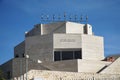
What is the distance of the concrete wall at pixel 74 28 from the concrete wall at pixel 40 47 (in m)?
3.99

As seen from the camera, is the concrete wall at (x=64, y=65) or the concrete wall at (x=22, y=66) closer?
the concrete wall at (x=22, y=66)

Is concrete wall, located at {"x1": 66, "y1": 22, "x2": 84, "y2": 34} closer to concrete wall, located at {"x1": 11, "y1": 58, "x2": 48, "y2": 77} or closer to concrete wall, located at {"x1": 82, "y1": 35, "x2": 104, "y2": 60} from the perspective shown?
concrete wall, located at {"x1": 82, "y1": 35, "x2": 104, "y2": 60}

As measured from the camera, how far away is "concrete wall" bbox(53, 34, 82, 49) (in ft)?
177

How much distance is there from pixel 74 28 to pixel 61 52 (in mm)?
5416

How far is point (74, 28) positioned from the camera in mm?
57438

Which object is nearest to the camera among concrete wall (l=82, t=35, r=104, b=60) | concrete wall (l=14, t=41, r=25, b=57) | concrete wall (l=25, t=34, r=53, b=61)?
concrete wall (l=25, t=34, r=53, b=61)

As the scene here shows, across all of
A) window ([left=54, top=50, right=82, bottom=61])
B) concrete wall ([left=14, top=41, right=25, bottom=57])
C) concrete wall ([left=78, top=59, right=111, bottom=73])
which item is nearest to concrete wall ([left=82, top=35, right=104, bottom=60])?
window ([left=54, top=50, right=82, bottom=61])

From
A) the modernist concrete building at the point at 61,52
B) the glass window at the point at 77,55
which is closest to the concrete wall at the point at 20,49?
the modernist concrete building at the point at 61,52

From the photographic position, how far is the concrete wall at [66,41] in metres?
54.0

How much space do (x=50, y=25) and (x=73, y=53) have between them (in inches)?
271

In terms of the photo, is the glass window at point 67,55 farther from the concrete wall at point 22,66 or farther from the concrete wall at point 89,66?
the concrete wall at point 22,66

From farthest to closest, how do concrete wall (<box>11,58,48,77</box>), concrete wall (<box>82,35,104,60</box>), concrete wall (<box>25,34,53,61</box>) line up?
concrete wall (<box>82,35,104,60</box>), concrete wall (<box>25,34,53,61</box>), concrete wall (<box>11,58,48,77</box>)

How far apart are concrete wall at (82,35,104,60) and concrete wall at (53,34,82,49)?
1026 millimetres

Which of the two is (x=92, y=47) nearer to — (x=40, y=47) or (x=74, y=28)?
(x=74, y=28)
